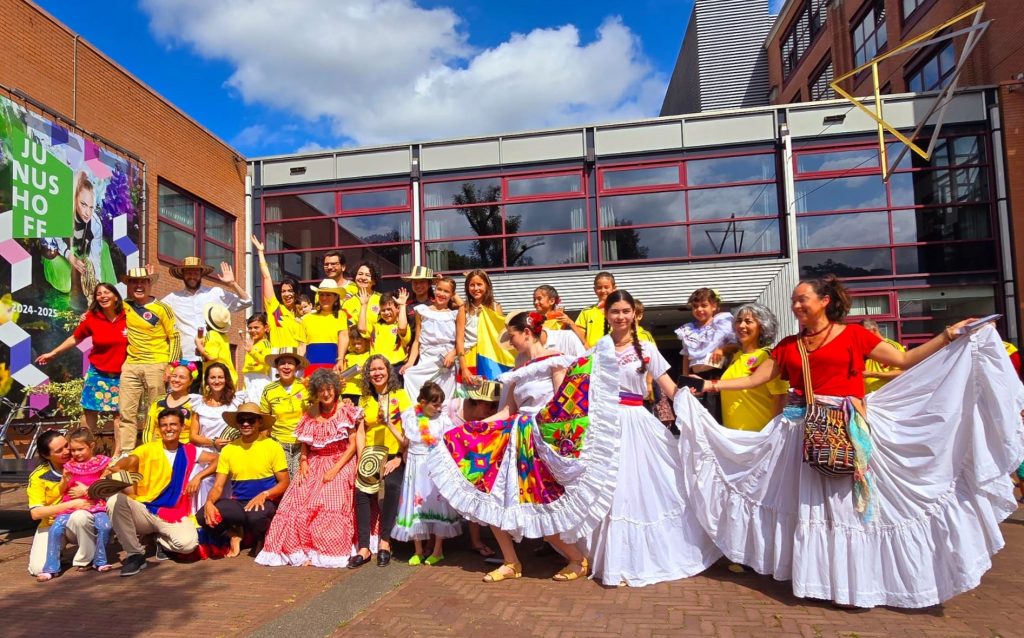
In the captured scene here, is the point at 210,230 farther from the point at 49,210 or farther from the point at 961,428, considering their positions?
the point at 961,428

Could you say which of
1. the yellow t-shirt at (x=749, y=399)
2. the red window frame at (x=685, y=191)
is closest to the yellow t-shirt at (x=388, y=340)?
the yellow t-shirt at (x=749, y=399)

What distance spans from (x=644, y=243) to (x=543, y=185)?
2.58 metres

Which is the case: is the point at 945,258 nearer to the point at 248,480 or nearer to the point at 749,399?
the point at 749,399

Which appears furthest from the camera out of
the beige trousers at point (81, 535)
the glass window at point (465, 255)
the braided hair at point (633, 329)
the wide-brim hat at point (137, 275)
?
the glass window at point (465, 255)

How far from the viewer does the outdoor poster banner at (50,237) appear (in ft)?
32.6

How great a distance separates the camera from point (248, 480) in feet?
18.5

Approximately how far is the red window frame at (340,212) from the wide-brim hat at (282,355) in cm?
847

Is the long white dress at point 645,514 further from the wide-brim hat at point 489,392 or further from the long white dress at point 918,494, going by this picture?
the wide-brim hat at point 489,392

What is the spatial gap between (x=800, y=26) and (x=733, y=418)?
2183 centimetres

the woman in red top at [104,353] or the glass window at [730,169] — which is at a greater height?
the glass window at [730,169]

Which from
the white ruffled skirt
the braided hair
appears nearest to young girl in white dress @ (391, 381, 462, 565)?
the white ruffled skirt

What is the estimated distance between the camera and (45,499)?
17.6 feet

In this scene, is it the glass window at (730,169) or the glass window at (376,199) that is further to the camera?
the glass window at (376,199)

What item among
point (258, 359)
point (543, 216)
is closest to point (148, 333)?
point (258, 359)
